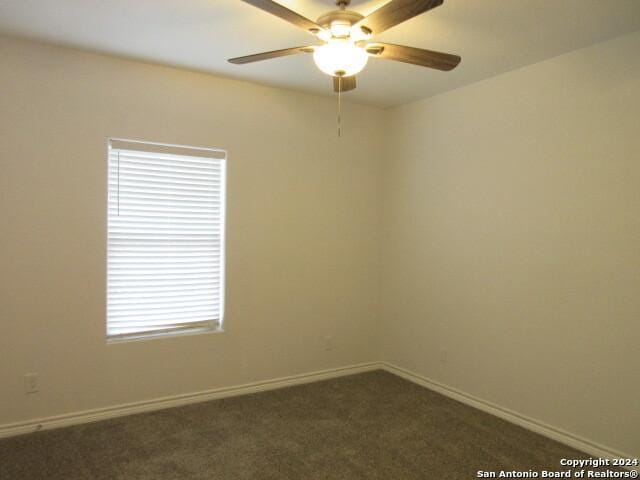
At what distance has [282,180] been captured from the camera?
3850 millimetres

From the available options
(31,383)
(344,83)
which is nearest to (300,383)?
(31,383)

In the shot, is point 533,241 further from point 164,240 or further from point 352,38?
point 164,240

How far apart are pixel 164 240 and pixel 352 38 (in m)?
2.05

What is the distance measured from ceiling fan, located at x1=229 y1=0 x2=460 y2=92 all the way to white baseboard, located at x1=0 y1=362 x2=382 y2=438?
248cm

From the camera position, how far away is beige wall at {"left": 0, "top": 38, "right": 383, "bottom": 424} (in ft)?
9.57

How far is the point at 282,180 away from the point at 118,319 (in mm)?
1664

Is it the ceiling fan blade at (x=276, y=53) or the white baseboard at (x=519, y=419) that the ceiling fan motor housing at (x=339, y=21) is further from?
the white baseboard at (x=519, y=419)

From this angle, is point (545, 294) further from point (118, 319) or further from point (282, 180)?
point (118, 319)

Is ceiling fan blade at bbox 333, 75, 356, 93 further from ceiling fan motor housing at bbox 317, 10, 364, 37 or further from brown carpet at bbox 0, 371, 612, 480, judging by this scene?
brown carpet at bbox 0, 371, 612, 480

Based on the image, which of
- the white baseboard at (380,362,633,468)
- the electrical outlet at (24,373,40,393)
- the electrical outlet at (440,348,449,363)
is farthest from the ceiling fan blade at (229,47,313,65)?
the white baseboard at (380,362,633,468)

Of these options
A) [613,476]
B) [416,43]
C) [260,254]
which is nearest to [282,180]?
[260,254]

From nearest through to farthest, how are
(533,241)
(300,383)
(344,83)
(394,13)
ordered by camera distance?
(394,13) → (344,83) → (533,241) → (300,383)

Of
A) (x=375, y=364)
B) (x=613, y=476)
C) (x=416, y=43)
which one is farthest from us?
(x=375, y=364)

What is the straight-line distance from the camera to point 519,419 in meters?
3.19
